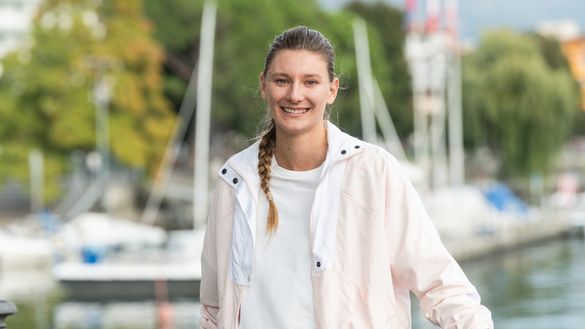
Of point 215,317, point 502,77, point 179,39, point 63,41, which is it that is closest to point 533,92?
point 502,77

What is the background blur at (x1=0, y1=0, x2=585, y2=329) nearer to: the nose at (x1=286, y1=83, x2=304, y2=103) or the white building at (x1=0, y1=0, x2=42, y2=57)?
the white building at (x1=0, y1=0, x2=42, y2=57)

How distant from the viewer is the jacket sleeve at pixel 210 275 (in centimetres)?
300

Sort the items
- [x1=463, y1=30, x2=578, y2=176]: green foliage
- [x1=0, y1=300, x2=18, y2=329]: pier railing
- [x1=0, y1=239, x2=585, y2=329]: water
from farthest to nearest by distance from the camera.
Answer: [x1=463, y1=30, x2=578, y2=176]: green foliage → [x1=0, y1=239, x2=585, y2=329]: water → [x1=0, y1=300, x2=18, y2=329]: pier railing

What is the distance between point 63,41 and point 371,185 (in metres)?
43.0

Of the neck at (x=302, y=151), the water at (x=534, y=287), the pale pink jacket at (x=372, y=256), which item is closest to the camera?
the pale pink jacket at (x=372, y=256)

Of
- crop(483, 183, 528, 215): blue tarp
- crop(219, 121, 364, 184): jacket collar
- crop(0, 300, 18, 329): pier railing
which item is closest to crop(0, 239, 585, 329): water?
crop(483, 183, 528, 215): blue tarp

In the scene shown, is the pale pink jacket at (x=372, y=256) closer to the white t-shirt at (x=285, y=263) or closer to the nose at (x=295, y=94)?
the white t-shirt at (x=285, y=263)

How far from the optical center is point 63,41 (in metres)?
45.0

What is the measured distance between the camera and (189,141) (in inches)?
2180

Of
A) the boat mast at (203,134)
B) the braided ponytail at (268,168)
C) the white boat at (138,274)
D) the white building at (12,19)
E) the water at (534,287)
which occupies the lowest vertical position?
the water at (534,287)

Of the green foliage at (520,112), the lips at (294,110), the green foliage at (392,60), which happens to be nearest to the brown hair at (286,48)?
the lips at (294,110)

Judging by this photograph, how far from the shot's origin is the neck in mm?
2904

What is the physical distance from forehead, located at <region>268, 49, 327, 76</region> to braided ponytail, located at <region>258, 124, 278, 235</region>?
18 centimetres

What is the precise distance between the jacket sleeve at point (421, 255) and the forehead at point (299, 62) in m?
0.27
